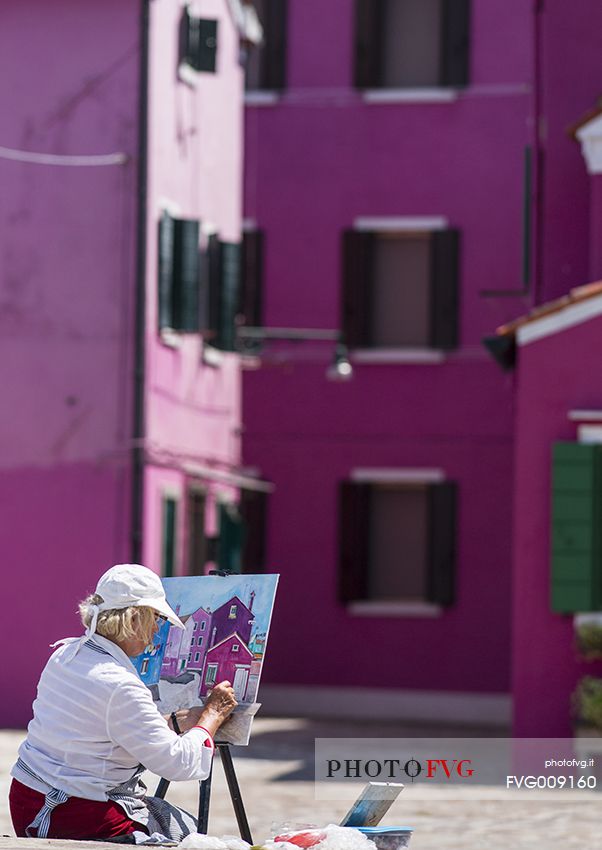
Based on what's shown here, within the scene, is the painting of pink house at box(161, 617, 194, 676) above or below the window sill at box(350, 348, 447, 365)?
below

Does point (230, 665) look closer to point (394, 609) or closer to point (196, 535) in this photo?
point (196, 535)

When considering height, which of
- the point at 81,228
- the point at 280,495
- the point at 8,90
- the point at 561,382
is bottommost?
the point at 280,495

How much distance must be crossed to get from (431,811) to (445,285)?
11.5 metres

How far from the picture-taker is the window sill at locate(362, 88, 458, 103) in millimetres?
24078

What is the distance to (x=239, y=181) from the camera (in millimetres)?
23750

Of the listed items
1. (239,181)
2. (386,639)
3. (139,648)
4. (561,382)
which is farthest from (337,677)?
(139,648)

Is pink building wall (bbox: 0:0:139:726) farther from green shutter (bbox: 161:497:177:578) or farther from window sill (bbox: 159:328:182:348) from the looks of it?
green shutter (bbox: 161:497:177:578)

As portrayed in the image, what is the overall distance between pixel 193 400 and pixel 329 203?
3960mm

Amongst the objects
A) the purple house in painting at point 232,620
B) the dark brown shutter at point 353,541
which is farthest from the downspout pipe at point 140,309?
the purple house in painting at point 232,620

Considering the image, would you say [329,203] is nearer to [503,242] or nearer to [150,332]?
[503,242]

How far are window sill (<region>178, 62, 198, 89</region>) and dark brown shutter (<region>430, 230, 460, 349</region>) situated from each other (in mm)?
4036

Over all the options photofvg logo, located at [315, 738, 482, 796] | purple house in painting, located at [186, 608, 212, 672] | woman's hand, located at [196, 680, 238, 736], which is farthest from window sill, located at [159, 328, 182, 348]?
woman's hand, located at [196, 680, 238, 736]

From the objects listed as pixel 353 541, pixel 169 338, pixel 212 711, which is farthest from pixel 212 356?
pixel 212 711

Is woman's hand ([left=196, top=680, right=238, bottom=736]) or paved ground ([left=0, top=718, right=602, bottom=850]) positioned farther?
paved ground ([left=0, top=718, right=602, bottom=850])
